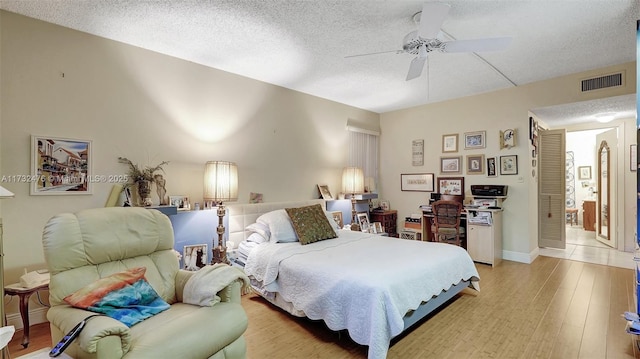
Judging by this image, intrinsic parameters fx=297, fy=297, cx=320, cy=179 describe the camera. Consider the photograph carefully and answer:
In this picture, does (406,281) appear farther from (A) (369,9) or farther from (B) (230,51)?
(B) (230,51)

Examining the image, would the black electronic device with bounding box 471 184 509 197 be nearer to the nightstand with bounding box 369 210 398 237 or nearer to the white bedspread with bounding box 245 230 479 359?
the nightstand with bounding box 369 210 398 237

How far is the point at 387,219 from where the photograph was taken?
5.64m

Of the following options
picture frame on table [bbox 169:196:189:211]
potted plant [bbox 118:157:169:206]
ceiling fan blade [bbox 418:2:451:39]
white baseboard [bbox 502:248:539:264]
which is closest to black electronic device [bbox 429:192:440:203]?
white baseboard [bbox 502:248:539:264]

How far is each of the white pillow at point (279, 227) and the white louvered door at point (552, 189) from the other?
4640mm

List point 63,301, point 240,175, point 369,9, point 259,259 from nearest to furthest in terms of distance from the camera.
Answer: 1. point 63,301
2. point 369,9
3. point 259,259
4. point 240,175

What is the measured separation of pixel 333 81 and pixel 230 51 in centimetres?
151

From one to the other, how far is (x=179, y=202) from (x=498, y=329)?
3.33 metres

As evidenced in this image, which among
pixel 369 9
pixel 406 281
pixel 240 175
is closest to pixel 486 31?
pixel 369 9

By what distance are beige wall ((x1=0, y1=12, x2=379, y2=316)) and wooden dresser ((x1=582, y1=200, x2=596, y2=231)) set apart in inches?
277

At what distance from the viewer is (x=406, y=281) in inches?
90.4

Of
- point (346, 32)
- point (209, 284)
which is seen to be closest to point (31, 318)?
point (209, 284)

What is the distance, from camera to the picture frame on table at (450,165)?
5.11 m

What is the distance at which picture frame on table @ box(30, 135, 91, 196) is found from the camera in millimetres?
2568

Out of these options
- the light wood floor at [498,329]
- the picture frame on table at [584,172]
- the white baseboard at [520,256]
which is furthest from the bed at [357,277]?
the picture frame on table at [584,172]
